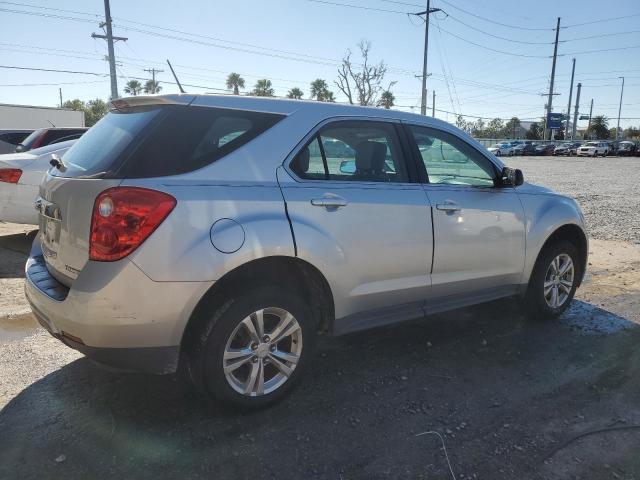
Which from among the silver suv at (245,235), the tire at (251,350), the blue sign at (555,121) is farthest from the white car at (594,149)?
the tire at (251,350)

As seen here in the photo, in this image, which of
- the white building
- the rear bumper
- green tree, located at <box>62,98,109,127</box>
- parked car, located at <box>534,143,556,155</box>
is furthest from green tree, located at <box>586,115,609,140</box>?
the rear bumper

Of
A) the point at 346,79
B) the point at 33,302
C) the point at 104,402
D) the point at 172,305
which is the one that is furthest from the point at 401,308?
the point at 346,79

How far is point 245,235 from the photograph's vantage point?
2820 mm

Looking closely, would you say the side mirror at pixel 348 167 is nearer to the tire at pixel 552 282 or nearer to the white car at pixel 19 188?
the tire at pixel 552 282

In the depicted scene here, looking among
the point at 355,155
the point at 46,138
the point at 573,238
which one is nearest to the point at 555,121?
the point at 46,138

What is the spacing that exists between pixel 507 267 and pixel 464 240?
25.1 inches

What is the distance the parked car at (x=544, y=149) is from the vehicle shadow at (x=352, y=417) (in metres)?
58.8

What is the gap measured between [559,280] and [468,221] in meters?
1.53

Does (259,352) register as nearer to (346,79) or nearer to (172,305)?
(172,305)

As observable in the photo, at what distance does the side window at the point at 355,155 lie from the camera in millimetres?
3287

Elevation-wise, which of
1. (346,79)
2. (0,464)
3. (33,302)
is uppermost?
(346,79)

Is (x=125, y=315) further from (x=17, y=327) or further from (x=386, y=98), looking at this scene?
(x=386, y=98)

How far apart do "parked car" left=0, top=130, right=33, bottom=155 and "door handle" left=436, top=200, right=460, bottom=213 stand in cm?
1194

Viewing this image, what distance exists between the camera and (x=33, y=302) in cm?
308
